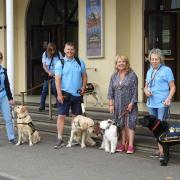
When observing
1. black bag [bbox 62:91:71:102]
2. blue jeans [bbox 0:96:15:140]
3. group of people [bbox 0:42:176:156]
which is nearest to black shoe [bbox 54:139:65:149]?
group of people [bbox 0:42:176:156]

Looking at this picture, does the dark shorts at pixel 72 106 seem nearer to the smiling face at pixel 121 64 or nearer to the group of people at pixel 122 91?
the group of people at pixel 122 91

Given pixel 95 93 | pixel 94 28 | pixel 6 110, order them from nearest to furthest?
1. pixel 6 110
2. pixel 95 93
3. pixel 94 28

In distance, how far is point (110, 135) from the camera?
9.20 meters

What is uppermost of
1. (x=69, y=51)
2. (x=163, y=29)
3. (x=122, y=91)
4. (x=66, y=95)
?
(x=163, y=29)

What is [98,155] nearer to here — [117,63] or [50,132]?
[117,63]

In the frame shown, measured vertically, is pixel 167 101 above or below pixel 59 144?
above

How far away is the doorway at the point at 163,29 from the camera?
13.4 metres

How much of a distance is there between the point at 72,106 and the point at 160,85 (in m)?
2.16

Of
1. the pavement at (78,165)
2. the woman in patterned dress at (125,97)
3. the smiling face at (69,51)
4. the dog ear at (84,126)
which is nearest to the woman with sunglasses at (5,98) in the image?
the pavement at (78,165)

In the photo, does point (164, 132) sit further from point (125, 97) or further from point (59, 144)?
point (59, 144)

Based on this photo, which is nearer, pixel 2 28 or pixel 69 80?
pixel 69 80

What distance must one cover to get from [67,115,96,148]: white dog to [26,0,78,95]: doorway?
6787 mm

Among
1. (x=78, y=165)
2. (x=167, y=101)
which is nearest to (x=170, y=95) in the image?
(x=167, y=101)

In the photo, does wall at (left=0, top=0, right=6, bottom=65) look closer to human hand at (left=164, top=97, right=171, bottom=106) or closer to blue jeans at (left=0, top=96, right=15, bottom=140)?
blue jeans at (left=0, top=96, right=15, bottom=140)
